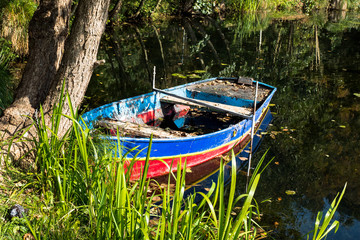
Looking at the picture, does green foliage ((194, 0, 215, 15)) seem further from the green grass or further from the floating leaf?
the green grass

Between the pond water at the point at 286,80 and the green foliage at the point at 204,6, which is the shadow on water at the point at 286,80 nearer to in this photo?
the pond water at the point at 286,80

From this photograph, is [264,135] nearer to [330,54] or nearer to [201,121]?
[201,121]

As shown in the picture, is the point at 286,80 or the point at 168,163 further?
the point at 286,80

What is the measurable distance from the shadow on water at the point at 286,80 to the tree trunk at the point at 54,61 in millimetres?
2807

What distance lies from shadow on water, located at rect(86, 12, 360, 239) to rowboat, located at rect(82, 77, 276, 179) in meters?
0.84

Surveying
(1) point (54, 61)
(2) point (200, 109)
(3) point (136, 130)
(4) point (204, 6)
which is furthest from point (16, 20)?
(4) point (204, 6)

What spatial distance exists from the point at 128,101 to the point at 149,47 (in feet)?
25.1

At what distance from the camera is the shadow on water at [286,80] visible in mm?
5348

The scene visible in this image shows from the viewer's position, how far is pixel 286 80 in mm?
10617

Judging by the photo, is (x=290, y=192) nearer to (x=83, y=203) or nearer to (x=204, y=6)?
(x=83, y=203)

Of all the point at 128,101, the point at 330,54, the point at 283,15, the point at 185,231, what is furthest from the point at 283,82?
the point at 283,15

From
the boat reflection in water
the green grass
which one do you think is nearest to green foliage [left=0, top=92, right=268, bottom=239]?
the green grass

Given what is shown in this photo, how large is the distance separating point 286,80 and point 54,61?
7785 mm

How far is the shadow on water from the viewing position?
17.5ft
